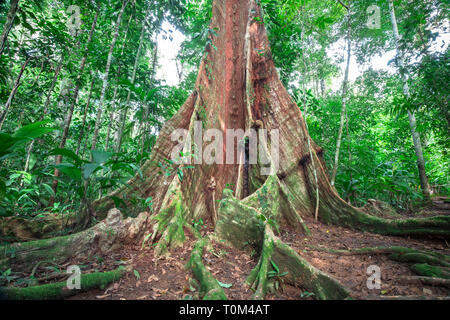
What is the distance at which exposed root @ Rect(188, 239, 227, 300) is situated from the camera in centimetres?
150

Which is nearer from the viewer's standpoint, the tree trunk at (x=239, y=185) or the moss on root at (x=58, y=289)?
the moss on root at (x=58, y=289)

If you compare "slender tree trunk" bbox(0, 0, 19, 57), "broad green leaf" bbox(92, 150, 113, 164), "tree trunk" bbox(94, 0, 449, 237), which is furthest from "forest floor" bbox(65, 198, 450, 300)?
"slender tree trunk" bbox(0, 0, 19, 57)

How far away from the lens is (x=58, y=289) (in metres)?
1.53

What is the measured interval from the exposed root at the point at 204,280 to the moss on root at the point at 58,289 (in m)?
0.68

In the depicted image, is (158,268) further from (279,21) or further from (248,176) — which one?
(279,21)

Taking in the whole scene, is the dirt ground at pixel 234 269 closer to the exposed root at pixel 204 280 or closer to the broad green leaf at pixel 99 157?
the exposed root at pixel 204 280

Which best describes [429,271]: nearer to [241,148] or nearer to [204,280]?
[204,280]

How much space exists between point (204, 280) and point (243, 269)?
0.53 meters

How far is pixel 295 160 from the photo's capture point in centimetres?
377

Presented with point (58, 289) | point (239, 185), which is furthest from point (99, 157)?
point (239, 185)

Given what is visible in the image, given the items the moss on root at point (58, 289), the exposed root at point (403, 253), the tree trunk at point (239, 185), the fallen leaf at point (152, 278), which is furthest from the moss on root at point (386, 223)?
the moss on root at point (58, 289)

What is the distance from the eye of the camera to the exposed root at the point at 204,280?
1.50m
